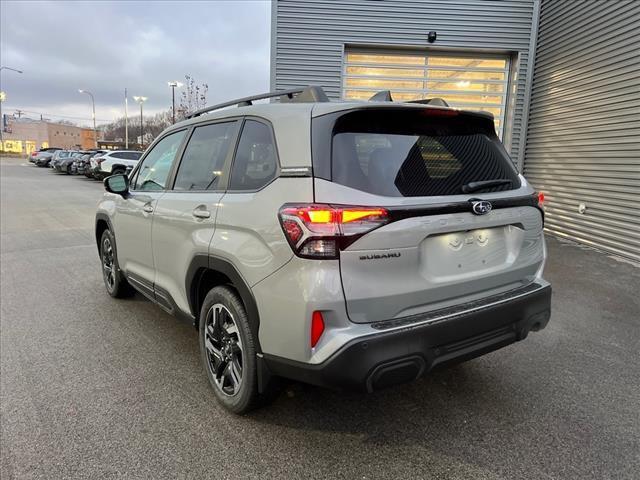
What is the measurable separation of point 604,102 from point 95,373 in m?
8.30

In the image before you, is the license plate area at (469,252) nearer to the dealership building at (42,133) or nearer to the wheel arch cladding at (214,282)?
the wheel arch cladding at (214,282)

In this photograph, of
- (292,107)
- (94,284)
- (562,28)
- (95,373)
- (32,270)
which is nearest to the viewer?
(292,107)

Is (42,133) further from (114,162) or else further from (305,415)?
(305,415)

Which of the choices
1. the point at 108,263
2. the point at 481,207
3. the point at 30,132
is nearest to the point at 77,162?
the point at 108,263

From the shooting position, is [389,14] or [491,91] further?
[491,91]

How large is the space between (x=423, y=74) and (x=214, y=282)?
917 cm

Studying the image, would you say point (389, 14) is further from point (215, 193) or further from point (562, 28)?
point (215, 193)

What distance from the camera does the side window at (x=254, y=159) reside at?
2562 mm

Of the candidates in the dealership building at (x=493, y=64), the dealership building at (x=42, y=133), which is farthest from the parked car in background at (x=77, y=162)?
the dealership building at (x=42, y=133)

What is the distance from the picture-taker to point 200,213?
2986 millimetres

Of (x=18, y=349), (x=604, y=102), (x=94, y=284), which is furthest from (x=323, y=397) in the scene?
(x=604, y=102)

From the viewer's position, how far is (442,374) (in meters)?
3.38

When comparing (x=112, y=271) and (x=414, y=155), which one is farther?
(x=112, y=271)

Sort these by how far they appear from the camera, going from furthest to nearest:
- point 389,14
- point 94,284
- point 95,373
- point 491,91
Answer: point 491,91, point 389,14, point 94,284, point 95,373
